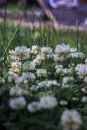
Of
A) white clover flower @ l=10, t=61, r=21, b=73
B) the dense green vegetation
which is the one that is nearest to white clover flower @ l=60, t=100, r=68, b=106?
white clover flower @ l=10, t=61, r=21, b=73

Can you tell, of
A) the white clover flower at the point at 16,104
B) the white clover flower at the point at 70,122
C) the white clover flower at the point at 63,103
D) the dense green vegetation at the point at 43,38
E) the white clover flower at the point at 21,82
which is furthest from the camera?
the dense green vegetation at the point at 43,38

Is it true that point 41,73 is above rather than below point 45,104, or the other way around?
below

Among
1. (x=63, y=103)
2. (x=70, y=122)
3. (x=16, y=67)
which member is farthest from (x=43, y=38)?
(x=70, y=122)

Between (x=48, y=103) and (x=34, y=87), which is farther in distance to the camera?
(x=34, y=87)

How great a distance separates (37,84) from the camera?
1.97 m

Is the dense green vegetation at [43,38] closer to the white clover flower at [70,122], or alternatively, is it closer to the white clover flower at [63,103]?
the white clover flower at [63,103]

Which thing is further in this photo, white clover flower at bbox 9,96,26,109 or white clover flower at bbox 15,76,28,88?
white clover flower at bbox 15,76,28,88

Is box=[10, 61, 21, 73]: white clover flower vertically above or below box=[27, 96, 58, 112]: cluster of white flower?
below

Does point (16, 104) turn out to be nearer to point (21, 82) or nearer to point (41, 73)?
point (21, 82)

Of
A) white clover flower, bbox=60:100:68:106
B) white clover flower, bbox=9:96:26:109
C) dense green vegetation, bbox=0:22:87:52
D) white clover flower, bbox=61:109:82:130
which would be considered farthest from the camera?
dense green vegetation, bbox=0:22:87:52

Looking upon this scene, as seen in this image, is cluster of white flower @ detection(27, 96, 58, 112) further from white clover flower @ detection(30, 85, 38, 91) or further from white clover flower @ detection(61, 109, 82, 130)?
white clover flower @ detection(30, 85, 38, 91)

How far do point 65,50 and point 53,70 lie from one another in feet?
1.67

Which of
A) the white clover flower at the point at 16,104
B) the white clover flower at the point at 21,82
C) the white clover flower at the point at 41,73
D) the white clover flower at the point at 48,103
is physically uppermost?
the white clover flower at the point at 48,103

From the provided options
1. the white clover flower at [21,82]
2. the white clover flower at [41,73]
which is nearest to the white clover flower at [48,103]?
the white clover flower at [21,82]
